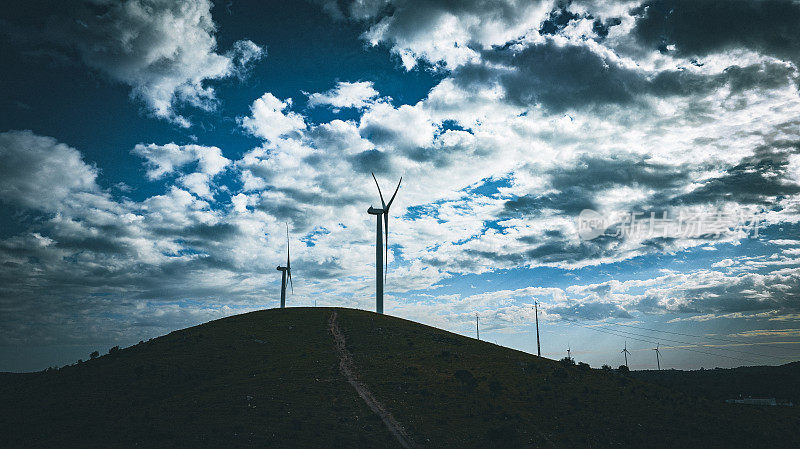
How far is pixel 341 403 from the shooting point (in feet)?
230

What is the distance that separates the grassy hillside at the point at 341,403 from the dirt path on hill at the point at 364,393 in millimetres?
1136

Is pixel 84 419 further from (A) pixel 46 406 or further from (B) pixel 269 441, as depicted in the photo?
(B) pixel 269 441

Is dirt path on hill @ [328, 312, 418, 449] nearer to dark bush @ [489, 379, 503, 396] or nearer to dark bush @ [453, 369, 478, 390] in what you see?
dark bush @ [453, 369, 478, 390]

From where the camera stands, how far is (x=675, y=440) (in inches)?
2544

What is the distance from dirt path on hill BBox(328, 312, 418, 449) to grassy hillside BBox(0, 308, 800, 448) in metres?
1.14

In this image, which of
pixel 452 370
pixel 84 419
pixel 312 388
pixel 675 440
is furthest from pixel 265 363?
pixel 675 440

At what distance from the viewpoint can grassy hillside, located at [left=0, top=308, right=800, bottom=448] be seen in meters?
60.4

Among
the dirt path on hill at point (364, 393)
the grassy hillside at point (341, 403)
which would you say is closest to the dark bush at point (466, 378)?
the grassy hillside at point (341, 403)

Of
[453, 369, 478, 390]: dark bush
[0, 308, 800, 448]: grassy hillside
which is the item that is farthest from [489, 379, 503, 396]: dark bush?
[453, 369, 478, 390]: dark bush

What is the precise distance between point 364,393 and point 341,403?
6.24 m

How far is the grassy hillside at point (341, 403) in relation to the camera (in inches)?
2377

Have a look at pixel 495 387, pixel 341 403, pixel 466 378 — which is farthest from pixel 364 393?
pixel 495 387

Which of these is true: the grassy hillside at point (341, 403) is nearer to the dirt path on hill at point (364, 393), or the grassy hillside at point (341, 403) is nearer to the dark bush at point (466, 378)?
the dark bush at point (466, 378)

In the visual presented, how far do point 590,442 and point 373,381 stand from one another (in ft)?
124
